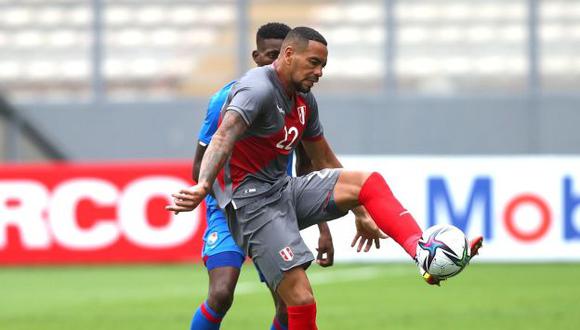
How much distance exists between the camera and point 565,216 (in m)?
16.2

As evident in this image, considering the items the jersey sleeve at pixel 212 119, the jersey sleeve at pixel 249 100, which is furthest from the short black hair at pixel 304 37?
the jersey sleeve at pixel 212 119

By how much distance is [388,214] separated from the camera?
6.10 metres

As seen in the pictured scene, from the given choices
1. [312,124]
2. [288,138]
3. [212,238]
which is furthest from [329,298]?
[288,138]

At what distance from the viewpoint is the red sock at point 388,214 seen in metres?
6.02

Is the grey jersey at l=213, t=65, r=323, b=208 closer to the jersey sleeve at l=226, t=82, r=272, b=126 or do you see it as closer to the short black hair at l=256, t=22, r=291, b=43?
the jersey sleeve at l=226, t=82, r=272, b=126

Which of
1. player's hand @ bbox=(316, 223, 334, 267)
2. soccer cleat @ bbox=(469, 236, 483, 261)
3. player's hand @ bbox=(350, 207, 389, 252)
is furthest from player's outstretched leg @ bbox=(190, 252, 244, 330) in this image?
soccer cleat @ bbox=(469, 236, 483, 261)

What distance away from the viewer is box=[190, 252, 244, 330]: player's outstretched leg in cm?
720

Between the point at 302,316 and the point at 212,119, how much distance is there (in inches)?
58.3

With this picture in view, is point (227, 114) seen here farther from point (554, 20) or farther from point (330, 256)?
point (554, 20)

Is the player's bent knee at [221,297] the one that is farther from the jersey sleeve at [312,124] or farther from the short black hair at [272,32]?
the short black hair at [272,32]

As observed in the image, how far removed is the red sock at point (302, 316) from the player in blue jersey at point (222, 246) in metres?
0.90

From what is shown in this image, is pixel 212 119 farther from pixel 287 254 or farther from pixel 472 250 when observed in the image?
pixel 472 250

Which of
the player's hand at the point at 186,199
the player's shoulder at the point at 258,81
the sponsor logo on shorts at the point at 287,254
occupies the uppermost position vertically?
the player's shoulder at the point at 258,81

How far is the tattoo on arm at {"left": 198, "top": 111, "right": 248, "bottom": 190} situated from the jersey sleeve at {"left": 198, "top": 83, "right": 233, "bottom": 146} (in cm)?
107
